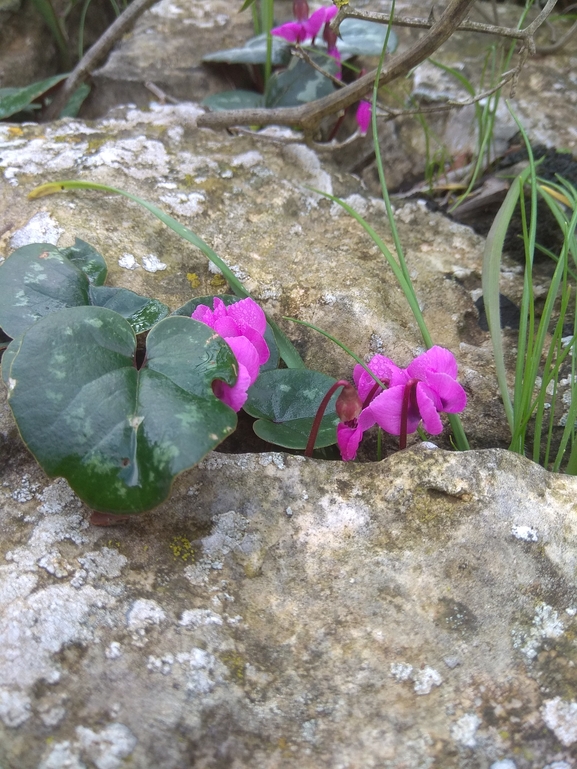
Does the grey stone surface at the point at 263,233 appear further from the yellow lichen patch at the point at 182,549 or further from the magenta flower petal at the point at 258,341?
the yellow lichen patch at the point at 182,549

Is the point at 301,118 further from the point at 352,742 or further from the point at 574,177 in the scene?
the point at 352,742

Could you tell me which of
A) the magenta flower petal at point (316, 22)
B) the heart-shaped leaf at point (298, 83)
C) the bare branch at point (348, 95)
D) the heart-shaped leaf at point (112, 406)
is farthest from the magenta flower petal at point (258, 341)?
the magenta flower petal at point (316, 22)

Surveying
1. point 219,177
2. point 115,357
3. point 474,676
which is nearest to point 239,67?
point 219,177

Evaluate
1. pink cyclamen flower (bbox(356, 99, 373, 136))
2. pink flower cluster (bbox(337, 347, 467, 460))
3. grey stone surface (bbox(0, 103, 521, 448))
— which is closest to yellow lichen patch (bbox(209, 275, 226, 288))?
grey stone surface (bbox(0, 103, 521, 448))

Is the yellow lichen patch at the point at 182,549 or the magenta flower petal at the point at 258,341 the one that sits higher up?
the magenta flower petal at the point at 258,341

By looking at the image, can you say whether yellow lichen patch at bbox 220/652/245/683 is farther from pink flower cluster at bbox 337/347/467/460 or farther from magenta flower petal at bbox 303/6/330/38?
magenta flower petal at bbox 303/6/330/38

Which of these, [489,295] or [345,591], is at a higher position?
[489,295]
